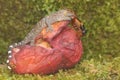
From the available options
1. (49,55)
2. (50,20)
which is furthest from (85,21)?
(49,55)

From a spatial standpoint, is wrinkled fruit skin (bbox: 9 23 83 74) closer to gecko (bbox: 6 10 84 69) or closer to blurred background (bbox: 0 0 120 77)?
gecko (bbox: 6 10 84 69)

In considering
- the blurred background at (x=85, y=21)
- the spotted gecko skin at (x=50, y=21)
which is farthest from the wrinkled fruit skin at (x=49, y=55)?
the blurred background at (x=85, y=21)

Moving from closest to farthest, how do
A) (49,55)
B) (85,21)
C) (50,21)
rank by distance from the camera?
(49,55) → (50,21) → (85,21)

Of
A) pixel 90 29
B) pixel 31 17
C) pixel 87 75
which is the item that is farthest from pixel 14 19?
pixel 87 75

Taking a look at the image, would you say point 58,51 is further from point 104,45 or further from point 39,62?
point 104,45

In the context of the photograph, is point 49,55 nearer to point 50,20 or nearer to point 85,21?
point 50,20

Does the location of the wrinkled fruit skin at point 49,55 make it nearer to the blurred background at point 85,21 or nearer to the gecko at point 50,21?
the gecko at point 50,21

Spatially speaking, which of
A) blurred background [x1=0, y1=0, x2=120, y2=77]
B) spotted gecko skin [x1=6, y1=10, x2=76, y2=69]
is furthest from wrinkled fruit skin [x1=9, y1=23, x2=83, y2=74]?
blurred background [x1=0, y1=0, x2=120, y2=77]
